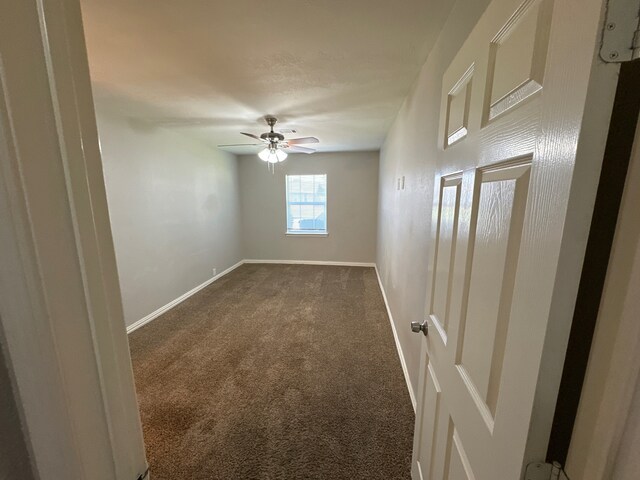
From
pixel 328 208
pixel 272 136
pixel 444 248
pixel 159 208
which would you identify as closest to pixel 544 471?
pixel 444 248

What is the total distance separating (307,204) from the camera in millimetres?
5586

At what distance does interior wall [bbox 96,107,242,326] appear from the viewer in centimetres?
273

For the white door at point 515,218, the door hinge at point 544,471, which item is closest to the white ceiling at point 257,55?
the white door at point 515,218

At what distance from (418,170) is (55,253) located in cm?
190

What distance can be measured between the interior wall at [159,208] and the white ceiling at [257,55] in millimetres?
411

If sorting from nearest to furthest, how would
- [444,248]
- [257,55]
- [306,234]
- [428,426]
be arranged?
[444,248] → [428,426] → [257,55] → [306,234]

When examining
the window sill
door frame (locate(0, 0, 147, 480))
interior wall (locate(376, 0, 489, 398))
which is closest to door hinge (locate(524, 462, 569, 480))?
door frame (locate(0, 0, 147, 480))

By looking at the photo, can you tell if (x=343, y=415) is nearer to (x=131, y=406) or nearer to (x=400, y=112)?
(x=131, y=406)

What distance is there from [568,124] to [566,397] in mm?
449

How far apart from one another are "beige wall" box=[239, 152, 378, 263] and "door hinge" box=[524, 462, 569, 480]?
4.98 metres

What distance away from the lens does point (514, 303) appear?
0.51 metres

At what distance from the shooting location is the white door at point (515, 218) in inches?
14.9

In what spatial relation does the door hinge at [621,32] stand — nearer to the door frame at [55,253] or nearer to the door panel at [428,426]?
the door frame at [55,253]

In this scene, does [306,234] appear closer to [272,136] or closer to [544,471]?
[272,136]
